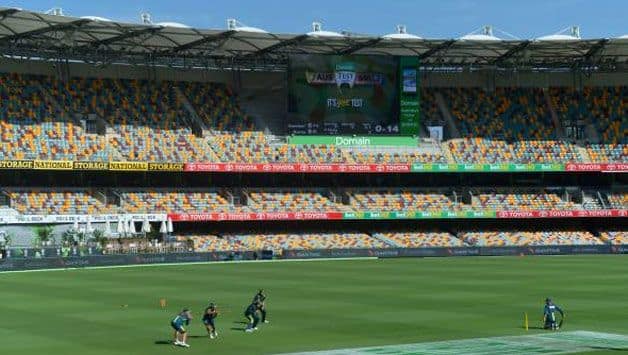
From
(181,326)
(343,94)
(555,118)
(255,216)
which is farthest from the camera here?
(555,118)

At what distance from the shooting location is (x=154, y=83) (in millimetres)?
95250

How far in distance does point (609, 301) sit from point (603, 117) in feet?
196

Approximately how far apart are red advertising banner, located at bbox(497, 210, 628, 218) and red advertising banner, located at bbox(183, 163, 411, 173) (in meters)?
10.5

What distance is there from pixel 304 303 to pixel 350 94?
160 ft

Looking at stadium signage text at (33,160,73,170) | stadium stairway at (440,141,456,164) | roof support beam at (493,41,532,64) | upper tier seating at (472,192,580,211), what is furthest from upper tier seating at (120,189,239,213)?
roof support beam at (493,41,532,64)

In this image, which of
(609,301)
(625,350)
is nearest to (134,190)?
(609,301)

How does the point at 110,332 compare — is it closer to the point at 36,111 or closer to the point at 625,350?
the point at 625,350

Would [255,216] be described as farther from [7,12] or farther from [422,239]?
[7,12]

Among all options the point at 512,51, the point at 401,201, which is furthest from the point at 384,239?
the point at 512,51

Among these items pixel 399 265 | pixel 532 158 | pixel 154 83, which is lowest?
pixel 399 265

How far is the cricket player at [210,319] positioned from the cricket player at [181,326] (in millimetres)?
1176

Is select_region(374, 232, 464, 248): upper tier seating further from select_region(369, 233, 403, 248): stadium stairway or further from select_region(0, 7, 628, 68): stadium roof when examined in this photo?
select_region(0, 7, 628, 68): stadium roof

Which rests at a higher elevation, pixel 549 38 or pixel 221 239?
pixel 549 38

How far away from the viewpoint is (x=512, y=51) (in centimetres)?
9256
